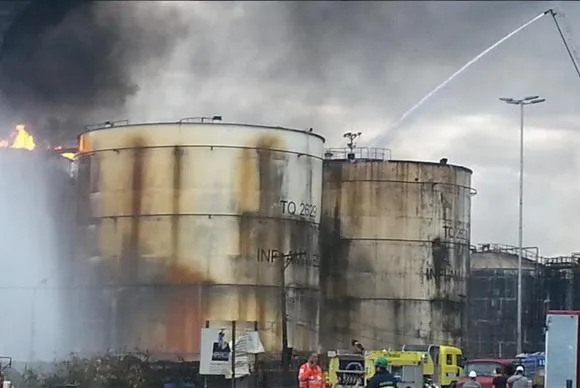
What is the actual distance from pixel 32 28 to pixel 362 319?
2498 centimetres

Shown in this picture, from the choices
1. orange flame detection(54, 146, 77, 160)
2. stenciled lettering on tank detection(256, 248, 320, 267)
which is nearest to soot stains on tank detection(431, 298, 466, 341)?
stenciled lettering on tank detection(256, 248, 320, 267)

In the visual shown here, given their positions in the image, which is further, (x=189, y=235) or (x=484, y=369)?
(x=189, y=235)

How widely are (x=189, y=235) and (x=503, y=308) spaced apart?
114 feet

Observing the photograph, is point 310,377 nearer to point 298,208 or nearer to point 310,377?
point 310,377

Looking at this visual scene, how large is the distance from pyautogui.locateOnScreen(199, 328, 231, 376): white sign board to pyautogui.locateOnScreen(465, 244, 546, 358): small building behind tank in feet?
141

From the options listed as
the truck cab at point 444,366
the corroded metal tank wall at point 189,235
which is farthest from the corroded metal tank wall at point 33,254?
the truck cab at point 444,366

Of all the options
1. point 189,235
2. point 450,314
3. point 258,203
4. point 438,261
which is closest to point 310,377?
point 189,235

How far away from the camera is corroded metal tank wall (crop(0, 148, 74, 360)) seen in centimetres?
4534

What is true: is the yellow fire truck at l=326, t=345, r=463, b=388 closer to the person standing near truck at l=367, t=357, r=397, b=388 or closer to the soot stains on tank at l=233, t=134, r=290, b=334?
the soot stains on tank at l=233, t=134, r=290, b=334

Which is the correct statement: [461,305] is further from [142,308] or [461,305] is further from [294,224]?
[142,308]

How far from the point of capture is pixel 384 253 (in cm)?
5328

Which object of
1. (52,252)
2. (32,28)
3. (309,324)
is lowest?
(309,324)

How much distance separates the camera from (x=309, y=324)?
47875mm

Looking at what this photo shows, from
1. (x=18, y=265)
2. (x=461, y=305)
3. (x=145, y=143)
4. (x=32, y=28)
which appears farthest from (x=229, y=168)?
(x=461, y=305)
